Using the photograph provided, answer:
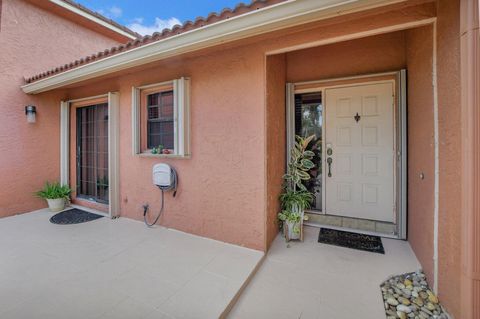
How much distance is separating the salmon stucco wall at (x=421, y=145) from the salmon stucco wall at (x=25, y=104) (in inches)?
282

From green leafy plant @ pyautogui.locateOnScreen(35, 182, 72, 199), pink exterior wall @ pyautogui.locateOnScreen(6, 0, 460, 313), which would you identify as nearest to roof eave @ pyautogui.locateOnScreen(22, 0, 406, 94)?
pink exterior wall @ pyautogui.locateOnScreen(6, 0, 460, 313)

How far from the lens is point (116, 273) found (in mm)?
2684

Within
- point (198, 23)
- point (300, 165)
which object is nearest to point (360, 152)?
point (300, 165)

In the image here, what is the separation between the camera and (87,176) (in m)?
5.51

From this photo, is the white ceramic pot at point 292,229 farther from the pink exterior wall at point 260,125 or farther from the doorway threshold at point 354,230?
the doorway threshold at point 354,230

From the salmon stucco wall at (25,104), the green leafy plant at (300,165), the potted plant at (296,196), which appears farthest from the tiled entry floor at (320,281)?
the salmon stucco wall at (25,104)

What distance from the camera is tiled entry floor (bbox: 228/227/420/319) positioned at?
7.05ft

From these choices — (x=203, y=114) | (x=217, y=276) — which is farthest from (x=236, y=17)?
(x=217, y=276)

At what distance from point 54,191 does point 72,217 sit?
1.01 metres

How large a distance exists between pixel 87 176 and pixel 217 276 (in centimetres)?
460

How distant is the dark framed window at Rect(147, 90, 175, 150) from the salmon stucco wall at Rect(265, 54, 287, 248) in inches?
70.9

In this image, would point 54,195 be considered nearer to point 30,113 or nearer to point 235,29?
point 30,113

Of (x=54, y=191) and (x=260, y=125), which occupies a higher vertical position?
(x=260, y=125)

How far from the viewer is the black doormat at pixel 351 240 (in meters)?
3.31
